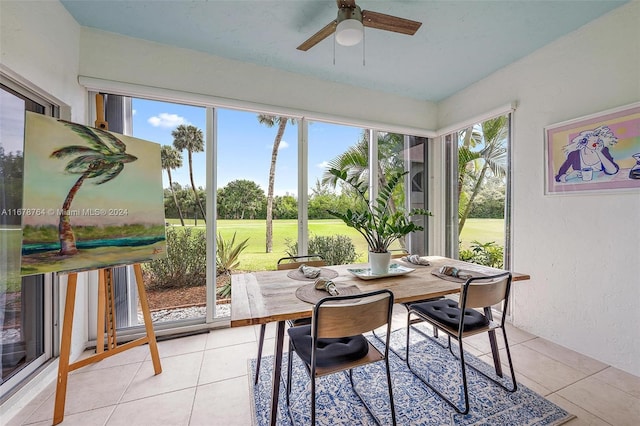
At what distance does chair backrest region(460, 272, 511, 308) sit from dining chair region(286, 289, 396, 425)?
511 millimetres

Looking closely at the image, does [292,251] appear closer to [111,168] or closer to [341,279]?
[341,279]

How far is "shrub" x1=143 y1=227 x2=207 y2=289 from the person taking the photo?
2.50 meters

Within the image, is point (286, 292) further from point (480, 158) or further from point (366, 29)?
point (480, 158)

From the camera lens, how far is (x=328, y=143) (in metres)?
3.07

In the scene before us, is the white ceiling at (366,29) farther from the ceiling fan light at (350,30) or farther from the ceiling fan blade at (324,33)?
the ceiling fan light at (350,30)

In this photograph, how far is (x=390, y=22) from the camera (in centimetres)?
165

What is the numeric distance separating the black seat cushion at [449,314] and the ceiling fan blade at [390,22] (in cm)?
192

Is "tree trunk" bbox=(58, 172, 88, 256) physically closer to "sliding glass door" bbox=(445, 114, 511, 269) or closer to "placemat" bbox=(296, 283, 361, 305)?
"placemat" bbox=(296, 283, 361, 305)

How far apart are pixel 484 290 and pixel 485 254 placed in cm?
178

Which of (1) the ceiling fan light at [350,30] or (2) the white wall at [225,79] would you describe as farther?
(2) the white wall at [225,79]

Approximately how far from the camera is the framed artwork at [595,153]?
72.7 inches

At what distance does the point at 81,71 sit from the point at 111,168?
3.58ft

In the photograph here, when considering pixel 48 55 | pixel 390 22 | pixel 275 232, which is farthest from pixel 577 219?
pixel 48 55
